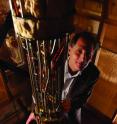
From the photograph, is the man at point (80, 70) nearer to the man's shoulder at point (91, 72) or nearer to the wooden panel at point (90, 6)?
the man's shoulder at point (91, 72)

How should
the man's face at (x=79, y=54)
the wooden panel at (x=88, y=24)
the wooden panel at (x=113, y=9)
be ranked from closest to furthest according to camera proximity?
the man's face at (x=79, y=54) → the wooden panel at (x=113, y=9) → the wooden panel at (x=88, y=24)

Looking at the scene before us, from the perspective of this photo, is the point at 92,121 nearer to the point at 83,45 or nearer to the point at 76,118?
the point at 76,118

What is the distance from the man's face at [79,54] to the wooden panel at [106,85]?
1.87 feet

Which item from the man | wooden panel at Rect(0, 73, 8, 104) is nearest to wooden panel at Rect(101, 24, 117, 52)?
the man

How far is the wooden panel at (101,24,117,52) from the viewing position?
1570mm

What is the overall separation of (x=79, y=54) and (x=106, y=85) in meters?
0.76

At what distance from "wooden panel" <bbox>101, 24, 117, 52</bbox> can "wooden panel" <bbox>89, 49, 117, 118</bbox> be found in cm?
6

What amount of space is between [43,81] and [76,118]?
1166 mm

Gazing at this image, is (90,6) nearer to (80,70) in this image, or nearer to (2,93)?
(80,70)

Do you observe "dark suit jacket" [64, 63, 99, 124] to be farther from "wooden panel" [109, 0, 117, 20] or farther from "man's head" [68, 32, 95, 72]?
"wooden panel" [109, 0, 117, 20]

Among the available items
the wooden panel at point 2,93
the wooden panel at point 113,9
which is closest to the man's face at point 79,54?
the wooden panel at point 113,9

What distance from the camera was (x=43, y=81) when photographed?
480 millimetres

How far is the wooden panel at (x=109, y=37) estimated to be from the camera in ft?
5.15

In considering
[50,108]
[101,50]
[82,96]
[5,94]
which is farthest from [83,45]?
[5,94]
